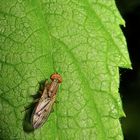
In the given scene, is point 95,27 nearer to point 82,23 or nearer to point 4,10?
point 82,23

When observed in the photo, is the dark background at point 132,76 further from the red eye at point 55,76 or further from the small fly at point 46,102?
the red eye at point 55,76

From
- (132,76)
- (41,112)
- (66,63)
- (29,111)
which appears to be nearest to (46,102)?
(41,112)

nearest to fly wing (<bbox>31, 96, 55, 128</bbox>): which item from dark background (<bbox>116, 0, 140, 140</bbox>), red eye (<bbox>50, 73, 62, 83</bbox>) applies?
red eye (<bbox>50, 73, 62, 83</bbox>)

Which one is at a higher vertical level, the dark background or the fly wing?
the dark background

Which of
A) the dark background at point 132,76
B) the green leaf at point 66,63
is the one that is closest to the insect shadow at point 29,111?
the green leaf at point 66,63

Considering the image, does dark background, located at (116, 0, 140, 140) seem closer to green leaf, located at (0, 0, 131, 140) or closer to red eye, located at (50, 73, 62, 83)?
green leaf, located at (0, 0, 131, 140)

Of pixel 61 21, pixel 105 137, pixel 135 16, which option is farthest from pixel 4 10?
pixel 135 16

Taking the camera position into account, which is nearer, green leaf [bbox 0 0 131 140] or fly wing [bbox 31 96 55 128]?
green leaf [bbox 0 0 131 140]
